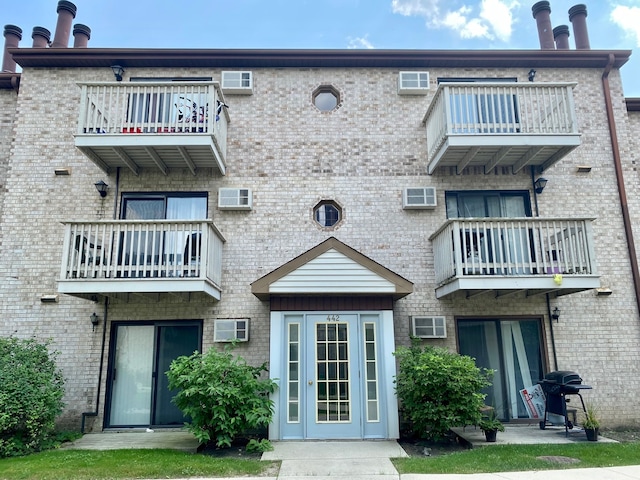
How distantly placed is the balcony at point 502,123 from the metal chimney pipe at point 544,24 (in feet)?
8.50

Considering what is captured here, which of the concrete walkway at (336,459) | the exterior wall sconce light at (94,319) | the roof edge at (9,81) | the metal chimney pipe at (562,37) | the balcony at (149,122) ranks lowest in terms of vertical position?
the concrete walkway at (336,459)

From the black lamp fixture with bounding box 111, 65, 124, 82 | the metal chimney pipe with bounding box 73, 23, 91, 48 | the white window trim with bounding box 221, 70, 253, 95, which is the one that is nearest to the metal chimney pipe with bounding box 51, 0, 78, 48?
the metal chimney pipe with bounding box 73, 23, 91, 48

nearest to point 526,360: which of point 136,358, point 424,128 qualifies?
point 424,128

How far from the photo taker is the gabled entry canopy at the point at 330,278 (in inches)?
340

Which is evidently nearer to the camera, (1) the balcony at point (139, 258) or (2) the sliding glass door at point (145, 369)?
(1) the balcony at point (139, 258)

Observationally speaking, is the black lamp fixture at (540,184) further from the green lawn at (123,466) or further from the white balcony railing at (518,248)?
the green lawn at (123,466)

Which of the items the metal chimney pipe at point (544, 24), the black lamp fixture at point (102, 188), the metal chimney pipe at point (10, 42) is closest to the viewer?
the black lamp fixture at point (102, 188)

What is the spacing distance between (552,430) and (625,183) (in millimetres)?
5697

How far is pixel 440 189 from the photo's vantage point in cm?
1041

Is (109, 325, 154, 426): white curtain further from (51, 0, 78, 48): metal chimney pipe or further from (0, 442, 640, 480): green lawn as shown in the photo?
(51, 0, 78, 48): metal chimney pipe

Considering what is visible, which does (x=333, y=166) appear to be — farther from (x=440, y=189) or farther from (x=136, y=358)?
(x=136, y=358)

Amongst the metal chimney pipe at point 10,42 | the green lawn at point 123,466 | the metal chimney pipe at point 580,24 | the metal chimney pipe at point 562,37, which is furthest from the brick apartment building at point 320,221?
the green lawn at point 123,466

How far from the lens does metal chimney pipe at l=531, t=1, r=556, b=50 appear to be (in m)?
11.6

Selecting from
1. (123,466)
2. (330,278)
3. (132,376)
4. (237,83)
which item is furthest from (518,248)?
(132,376)
